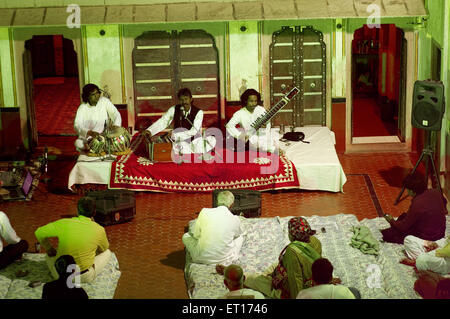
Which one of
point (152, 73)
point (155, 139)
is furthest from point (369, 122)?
point (155, 139)

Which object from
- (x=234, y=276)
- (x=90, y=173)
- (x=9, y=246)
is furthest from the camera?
(x=90, y=173)

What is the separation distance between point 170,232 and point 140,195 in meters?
1.73

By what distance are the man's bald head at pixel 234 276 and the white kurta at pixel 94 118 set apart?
6.07 metres

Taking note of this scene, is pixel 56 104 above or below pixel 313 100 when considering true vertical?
below

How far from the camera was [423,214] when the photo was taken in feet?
32.9

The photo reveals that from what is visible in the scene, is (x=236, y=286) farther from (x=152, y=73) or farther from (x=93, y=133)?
(x=152, y=73)

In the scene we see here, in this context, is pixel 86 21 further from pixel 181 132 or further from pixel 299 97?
pixel 299 97

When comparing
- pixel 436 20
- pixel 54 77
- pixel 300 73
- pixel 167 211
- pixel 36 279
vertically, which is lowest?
pixel 36 279

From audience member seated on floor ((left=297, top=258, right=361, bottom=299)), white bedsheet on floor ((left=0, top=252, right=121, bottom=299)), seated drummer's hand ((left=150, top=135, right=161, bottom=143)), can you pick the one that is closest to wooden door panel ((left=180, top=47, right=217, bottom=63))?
seated drummer's hand ((left=150, top=135, right=161, bottom=143))

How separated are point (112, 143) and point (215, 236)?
428 cm

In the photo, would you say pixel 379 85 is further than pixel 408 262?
Yes

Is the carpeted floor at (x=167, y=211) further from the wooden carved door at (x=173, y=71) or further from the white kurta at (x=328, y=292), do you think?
the white kurta at (x=328, y=292)

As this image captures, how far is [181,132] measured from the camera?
13.8m

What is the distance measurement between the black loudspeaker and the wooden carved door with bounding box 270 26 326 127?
2.81 metres
